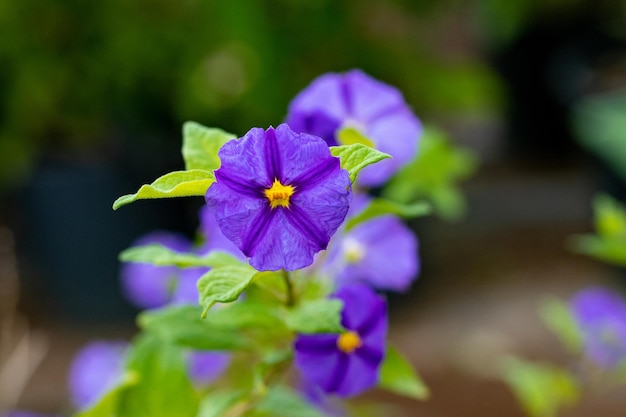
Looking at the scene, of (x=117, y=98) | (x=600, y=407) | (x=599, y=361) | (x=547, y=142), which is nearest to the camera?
(x=599, y=361)

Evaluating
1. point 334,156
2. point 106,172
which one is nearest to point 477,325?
point 106,172

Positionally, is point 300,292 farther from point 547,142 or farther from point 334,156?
point 547,142

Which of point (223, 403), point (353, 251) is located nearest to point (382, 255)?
point (353, 251)

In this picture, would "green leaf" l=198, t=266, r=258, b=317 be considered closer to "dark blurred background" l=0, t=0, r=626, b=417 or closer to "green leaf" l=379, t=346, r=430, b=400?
"green leaf" l=379, t=346, r=430, b=400

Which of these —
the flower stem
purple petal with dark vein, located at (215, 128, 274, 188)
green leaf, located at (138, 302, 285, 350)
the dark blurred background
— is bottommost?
green leaf, located at (138, 302, 285, 350)

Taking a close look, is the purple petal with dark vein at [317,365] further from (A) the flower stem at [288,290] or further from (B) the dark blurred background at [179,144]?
(B) the dark blurred background at [179,144]

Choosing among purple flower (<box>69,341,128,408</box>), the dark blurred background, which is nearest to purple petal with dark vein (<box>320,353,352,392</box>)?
purple flower (<box>69,341,128,408</box>)

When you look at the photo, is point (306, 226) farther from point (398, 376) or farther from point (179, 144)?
point (179, 144)
